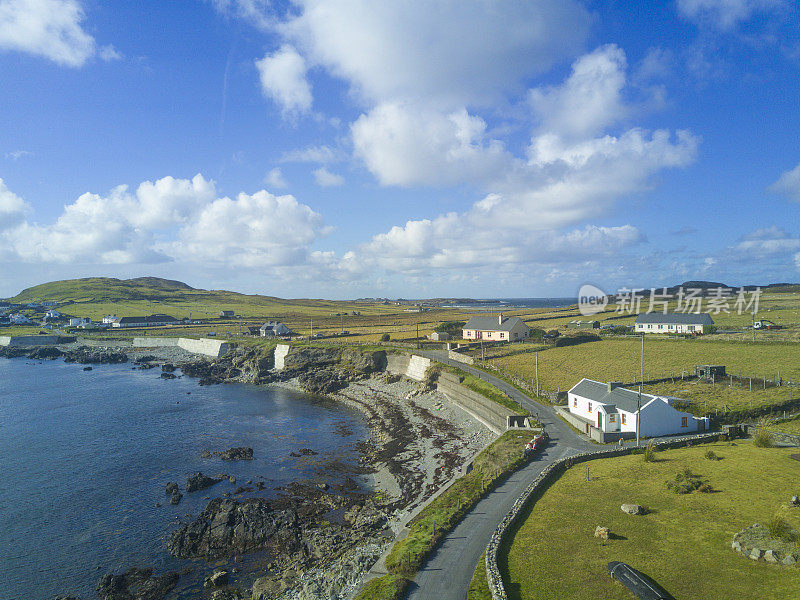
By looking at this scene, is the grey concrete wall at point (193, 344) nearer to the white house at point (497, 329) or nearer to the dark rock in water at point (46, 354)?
the dark rock in water at point (46, 354)

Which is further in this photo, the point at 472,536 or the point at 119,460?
the point at 119,460

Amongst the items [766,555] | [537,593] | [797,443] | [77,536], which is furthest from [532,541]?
[77,536]

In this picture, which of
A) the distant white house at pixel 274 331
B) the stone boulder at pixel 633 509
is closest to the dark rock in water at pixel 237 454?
the stone boulder at pixel 633 509

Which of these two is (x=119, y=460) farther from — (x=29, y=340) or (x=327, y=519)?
(x=29, y=340)

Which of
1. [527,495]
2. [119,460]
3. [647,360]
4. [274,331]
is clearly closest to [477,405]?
[527,495]

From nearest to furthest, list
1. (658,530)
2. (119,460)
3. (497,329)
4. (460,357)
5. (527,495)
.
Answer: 1. (658,530)
2. (527,495)
3. (119,460)
4. (460,357)
5. (497,329)

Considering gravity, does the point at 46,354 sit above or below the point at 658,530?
below

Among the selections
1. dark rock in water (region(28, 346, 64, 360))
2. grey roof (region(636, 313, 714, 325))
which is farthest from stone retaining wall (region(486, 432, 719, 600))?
dark rock in water (region(28, 346, 64, 360))
